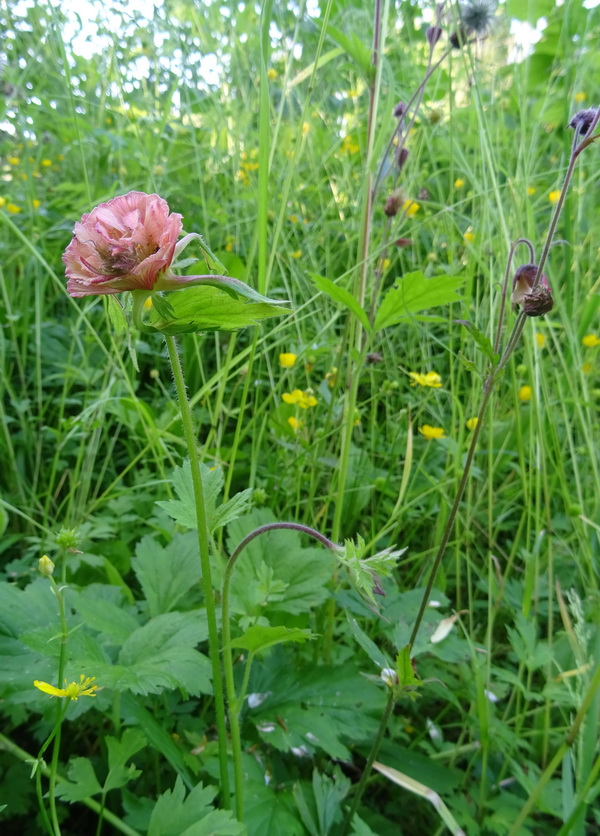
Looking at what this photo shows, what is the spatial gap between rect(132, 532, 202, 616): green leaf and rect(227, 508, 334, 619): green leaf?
0.06 meters

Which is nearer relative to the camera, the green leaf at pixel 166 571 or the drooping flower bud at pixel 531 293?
the drooping flower bud at pixel 531 293

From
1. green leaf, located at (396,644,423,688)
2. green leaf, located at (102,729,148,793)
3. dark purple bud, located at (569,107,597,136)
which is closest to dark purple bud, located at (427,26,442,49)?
dark purple bud, located at (569,107,597,136)

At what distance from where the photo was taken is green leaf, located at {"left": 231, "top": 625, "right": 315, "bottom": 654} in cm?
45

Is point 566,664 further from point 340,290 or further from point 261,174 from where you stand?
point 261,174

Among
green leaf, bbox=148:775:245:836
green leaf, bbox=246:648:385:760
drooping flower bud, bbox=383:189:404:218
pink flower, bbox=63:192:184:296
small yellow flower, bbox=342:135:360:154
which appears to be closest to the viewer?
pink flower, bbox=63:192:184:296

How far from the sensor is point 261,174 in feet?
1.85

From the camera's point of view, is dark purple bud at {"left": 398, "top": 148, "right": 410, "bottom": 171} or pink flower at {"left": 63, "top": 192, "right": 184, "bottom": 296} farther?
dark purple bud at {"left": 398, "top": 148, "right": 410, "bottom": 171}

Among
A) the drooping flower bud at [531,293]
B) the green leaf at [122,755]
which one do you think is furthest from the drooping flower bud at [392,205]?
the green leaf at [122,755]

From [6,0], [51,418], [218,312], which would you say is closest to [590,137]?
[218,312]

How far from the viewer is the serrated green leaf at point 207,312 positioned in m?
0.38

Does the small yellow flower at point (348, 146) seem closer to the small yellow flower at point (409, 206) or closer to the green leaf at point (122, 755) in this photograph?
the small yellow flower at point (409, 206)

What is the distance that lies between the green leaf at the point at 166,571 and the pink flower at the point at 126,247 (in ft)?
1.38

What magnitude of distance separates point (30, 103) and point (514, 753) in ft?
5.48

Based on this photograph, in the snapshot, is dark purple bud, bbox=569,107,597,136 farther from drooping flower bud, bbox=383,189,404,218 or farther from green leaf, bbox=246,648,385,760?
green leaf, bbox=246,648,385,760
